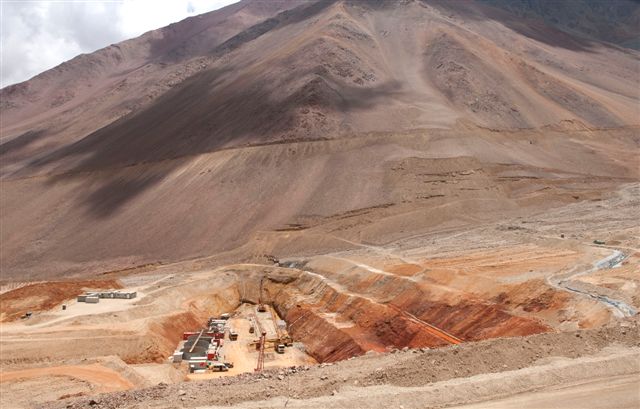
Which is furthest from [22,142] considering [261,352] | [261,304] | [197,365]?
[197,365]

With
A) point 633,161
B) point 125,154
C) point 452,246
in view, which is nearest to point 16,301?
point 452,246

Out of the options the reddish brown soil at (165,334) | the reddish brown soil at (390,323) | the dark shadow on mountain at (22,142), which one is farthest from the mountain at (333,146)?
the reddish brown soil at (390,323)

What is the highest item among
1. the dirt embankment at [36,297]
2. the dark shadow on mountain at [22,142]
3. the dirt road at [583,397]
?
the dark shadow on mountain at [22,142]

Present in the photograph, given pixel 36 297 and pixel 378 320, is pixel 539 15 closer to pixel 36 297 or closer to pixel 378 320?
pixel 378 320

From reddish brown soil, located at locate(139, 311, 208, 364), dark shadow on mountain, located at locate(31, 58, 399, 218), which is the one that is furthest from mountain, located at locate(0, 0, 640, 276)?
reddish brown soil, located at locate(139, 311, 208, 364)

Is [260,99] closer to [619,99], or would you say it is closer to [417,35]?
[417,35]

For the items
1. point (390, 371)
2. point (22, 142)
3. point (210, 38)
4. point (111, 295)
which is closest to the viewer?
point (390, 371)

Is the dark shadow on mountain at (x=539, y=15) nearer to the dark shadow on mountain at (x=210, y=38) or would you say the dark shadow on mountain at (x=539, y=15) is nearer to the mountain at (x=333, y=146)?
the mountain at (x=333, y=146)
